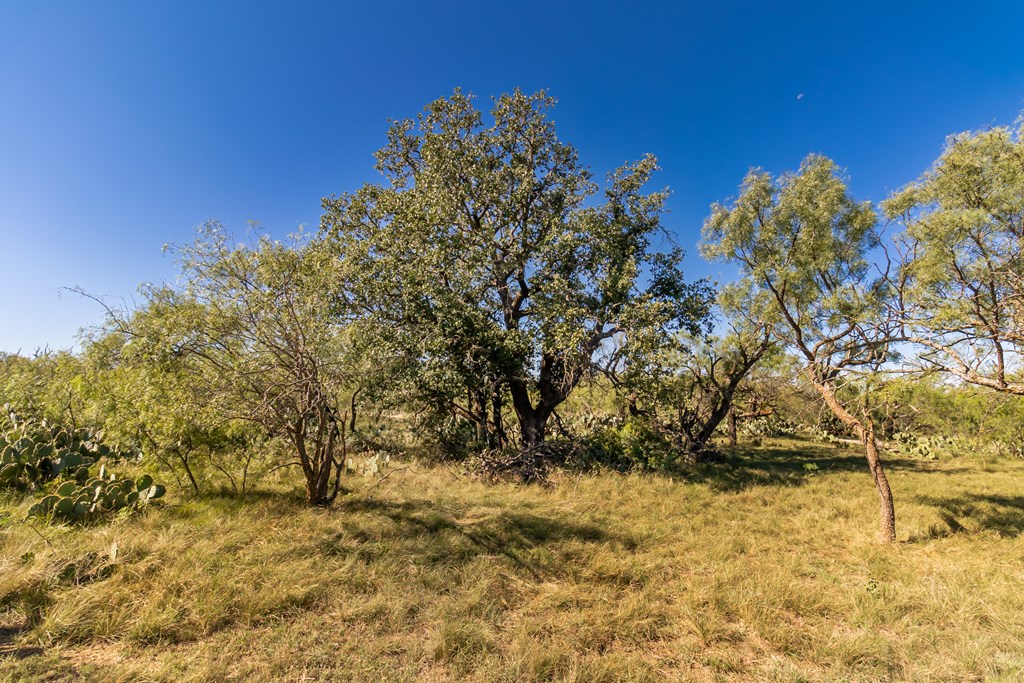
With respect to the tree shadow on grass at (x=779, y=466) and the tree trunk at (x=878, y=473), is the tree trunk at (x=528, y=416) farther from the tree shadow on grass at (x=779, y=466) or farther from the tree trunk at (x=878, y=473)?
the tree trunk at (x=878, y=473)

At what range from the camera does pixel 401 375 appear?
36.4ft

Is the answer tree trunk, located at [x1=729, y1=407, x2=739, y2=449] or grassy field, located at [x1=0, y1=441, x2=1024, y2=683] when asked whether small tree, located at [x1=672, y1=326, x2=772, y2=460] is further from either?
grassy field, located at [x1=0, y1=441, x2=1024, y2=683]

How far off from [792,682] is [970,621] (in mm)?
3052

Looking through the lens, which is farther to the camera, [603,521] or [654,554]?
[603,521]

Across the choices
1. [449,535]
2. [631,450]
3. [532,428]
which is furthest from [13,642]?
[631,450]

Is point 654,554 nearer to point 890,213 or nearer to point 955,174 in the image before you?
point 890,213

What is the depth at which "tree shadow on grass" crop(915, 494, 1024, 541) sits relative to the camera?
8.02 m

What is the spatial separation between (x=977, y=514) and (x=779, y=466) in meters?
5.76

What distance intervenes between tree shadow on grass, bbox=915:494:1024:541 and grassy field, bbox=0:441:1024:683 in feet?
0.26

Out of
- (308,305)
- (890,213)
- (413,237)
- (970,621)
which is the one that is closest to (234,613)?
(308,305)

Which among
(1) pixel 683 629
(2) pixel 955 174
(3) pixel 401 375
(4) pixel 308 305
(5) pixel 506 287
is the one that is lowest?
(1) pixel 683 629

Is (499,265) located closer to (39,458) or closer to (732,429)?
(39,458)

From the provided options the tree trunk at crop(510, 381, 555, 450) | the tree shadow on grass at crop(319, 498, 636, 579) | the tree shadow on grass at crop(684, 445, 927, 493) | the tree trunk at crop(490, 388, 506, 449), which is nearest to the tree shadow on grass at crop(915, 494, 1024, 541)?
the tree shadow on grass at crop(684, 445, 927, 493)

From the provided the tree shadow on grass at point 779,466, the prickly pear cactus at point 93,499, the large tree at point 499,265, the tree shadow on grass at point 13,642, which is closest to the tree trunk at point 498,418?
the large tree at point 499,265
